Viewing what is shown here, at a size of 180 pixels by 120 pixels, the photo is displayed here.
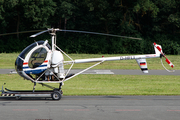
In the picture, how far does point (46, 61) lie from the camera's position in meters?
11.5

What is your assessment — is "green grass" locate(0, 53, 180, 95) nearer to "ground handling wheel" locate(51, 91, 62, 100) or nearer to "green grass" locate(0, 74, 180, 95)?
"green grass" locate(0, 74, 180, 95)

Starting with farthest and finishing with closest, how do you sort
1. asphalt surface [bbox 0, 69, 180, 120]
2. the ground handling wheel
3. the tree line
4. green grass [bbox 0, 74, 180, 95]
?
the tree line
green grass [bbox 0, 74, 180, 95]
the ground handling wheel
asphalt surface [bbox 0, 69, 180, 120]

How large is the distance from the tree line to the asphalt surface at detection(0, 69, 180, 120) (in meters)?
32.4

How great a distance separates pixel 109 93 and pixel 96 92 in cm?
69

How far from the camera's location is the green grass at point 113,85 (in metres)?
14.0

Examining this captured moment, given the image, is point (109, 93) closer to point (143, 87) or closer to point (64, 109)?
point (143, 87)

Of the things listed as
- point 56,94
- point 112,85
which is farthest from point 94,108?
point 112,85

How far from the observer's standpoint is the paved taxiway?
8719 millimetres

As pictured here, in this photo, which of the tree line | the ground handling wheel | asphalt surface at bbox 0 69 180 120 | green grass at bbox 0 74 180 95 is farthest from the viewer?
the tree line

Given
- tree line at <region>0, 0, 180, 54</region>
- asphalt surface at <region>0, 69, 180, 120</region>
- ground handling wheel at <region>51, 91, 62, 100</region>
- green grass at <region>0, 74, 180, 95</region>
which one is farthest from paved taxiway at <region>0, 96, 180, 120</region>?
tree line at <region>0, 0, 180, 54</region>

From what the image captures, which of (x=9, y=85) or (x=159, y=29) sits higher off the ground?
(x=159, y=29)

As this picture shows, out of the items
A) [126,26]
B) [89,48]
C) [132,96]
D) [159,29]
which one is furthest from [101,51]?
[132,96]

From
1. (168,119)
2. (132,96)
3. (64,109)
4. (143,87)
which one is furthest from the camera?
(143,87)

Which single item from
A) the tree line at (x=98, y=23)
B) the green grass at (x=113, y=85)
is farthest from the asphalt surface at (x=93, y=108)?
the tree line at (x=98, y=23)
